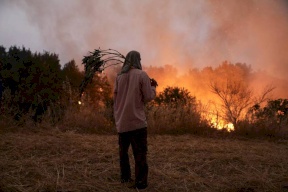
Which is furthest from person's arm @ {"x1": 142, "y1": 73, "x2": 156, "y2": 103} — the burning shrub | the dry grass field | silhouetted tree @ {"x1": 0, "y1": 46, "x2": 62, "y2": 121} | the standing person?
silhouetted tree @ {"x1": 0, "y1": 46, "x2": 62, "y2": 121}

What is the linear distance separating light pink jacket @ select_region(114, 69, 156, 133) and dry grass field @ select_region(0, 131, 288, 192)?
0.84 metres

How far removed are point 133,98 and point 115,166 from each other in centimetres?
165

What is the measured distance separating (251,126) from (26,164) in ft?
24.4

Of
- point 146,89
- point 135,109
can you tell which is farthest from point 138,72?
point 135,109

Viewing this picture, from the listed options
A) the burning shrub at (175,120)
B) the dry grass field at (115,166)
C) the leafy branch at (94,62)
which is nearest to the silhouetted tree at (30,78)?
the burning shrub at (175,120)

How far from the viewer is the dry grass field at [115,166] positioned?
13.6 ft

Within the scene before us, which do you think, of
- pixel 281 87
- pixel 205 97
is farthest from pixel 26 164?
pixel 205 97

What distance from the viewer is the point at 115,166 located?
5215mm

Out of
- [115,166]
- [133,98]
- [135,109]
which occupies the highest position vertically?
[133,98]

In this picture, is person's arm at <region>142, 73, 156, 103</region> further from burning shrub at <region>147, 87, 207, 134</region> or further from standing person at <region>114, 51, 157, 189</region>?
burning shrub at <region>147, 87, 207, 134</region>

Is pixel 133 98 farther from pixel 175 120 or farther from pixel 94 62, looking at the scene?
pixel 175 120

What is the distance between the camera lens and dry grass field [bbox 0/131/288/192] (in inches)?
163

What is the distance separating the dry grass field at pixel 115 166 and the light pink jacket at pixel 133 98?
0.84m

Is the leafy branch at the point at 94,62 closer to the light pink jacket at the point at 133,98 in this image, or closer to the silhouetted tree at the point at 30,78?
the light pink jacket at the point at 133,98
